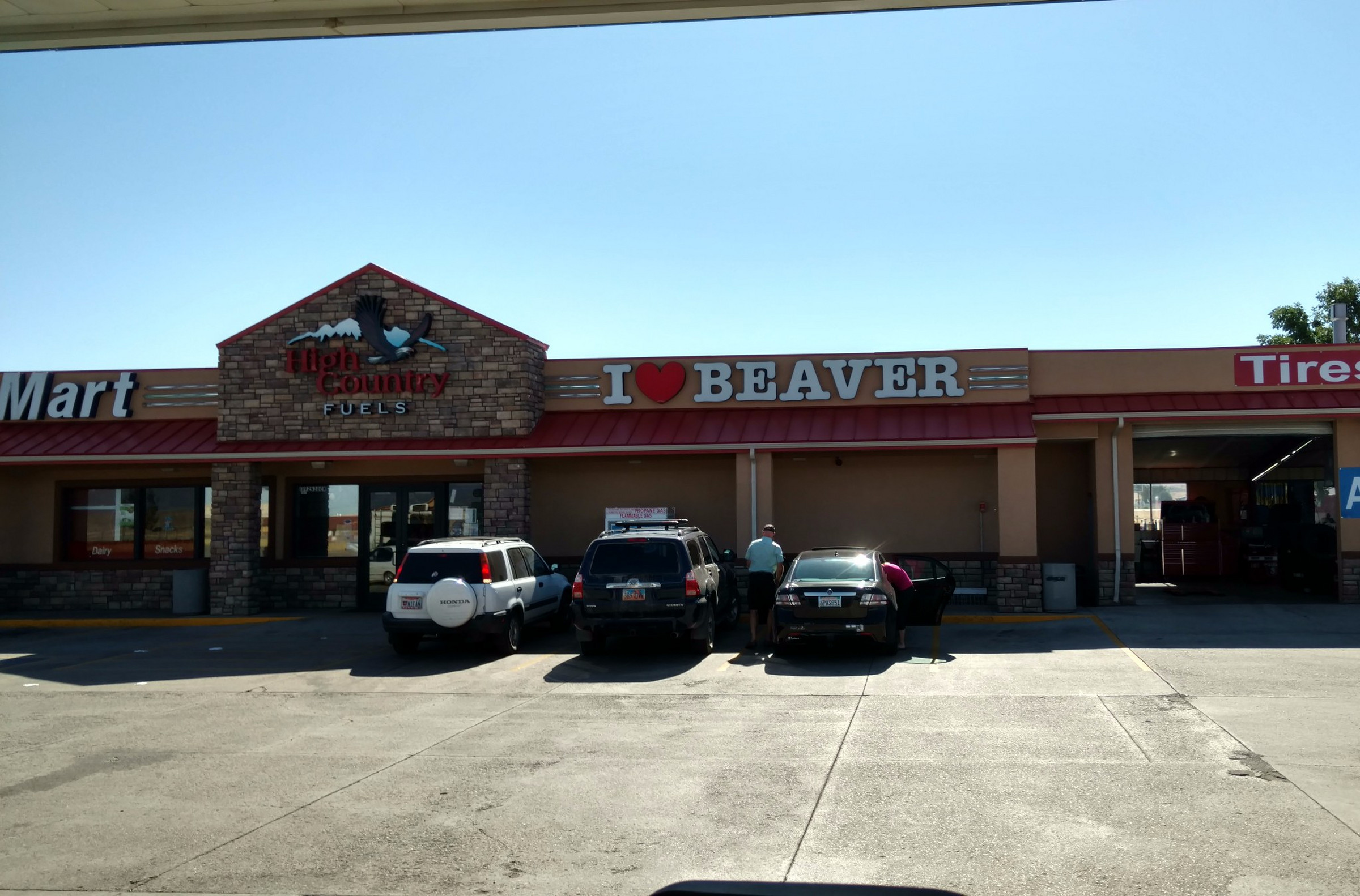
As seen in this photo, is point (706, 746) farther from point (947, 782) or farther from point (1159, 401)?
point (1159, 401)

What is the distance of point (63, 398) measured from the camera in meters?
23.6

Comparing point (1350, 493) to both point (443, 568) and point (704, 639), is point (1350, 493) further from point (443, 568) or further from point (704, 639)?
point (443, 568)

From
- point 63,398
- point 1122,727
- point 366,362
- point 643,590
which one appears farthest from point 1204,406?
point 63,398

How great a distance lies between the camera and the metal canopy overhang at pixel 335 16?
616 cm

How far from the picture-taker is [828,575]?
51.4 feet

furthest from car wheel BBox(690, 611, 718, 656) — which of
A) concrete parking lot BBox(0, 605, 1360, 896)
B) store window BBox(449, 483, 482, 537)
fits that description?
store window BBox(449, 483, 482, 537)

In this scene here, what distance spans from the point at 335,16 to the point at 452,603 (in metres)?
10.6

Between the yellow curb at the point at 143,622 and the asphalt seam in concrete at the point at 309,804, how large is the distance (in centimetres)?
1075

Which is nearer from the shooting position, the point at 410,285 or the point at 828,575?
the point at 828,575

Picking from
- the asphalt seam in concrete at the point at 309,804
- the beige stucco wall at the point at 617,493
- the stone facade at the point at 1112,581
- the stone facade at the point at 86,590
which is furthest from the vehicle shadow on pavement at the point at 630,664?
the stone facade at the point at 86,590

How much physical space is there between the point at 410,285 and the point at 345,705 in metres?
11.2

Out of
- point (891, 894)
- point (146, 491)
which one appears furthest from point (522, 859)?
point (146, 491)

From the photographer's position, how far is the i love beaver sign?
2147 centimetres

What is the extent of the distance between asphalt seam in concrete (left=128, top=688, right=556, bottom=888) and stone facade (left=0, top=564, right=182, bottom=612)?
569 inches
